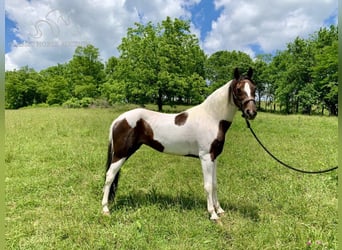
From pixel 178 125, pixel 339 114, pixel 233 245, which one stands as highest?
pixel 339 114

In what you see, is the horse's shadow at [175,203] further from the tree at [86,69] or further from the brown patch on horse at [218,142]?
the tree at [86,69]

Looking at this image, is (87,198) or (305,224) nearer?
(305,224)

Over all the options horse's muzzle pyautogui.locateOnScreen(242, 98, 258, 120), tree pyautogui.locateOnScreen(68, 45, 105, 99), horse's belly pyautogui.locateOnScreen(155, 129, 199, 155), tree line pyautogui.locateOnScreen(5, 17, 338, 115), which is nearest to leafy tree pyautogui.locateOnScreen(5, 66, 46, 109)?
tree line pyautogui.locateOnScreen(5, 17, 338, 115)

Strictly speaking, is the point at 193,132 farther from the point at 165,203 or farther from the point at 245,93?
the point at 165,203

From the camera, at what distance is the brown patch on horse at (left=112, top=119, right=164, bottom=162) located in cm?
383

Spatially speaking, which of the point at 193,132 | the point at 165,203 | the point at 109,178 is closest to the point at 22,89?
the point at 109,178

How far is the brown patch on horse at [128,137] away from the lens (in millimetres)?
3834

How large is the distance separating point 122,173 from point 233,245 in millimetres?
3142

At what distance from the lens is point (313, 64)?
35.3 meters

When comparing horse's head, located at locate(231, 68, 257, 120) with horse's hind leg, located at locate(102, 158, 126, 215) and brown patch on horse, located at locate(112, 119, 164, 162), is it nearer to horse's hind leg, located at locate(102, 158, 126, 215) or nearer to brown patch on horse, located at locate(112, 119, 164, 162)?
brown patch on horse, located at locate(112, 119, 164, 162)

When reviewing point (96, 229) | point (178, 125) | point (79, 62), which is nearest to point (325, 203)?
point (178, 125)

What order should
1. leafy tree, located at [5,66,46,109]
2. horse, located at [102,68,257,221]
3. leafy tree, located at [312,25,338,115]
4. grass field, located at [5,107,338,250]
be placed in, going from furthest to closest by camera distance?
leafy tree, located at [5,66,46,109] < leafy tree, located at [312,25,338,115] < horse, located at [102,68,257,221] < grass field, located at [5,107,338,250]

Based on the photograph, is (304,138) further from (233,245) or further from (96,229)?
(96,229)

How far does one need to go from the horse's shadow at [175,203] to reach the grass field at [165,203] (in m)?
0.02
